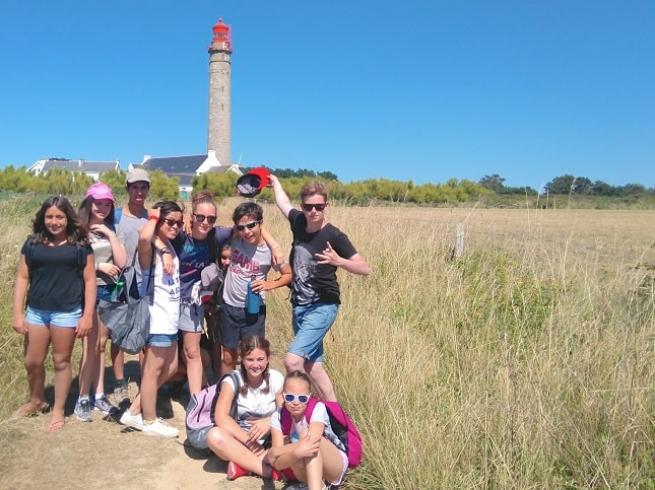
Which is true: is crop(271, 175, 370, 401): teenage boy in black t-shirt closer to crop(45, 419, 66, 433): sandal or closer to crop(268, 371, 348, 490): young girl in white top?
crop(268, 371, 348, 490): young girl in white top

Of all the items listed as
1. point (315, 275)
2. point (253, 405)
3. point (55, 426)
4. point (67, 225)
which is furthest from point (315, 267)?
point (55, 426)

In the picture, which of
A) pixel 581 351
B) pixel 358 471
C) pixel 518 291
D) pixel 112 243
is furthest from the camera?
pixel 518 291

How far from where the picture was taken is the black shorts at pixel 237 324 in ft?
12.9

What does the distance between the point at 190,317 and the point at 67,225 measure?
1.00 metres

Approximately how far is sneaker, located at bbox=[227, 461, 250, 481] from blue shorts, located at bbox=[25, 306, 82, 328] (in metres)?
1.33

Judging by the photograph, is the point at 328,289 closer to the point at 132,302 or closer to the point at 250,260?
the point at 250,260

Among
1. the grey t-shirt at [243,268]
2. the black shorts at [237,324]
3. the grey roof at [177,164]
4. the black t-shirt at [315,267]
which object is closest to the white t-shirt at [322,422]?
the black t-shirt at [315,267]

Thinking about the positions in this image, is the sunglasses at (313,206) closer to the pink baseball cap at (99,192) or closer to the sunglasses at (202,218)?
the sunglasses at (202,218)

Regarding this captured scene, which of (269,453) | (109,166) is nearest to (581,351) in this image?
(269,453)

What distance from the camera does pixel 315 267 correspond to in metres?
3.61

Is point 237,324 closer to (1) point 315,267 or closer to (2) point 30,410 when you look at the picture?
(1) point 315,267

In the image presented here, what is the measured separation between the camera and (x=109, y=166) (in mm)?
63219

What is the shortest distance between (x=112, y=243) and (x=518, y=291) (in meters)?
3.53

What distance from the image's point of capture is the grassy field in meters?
2.73
